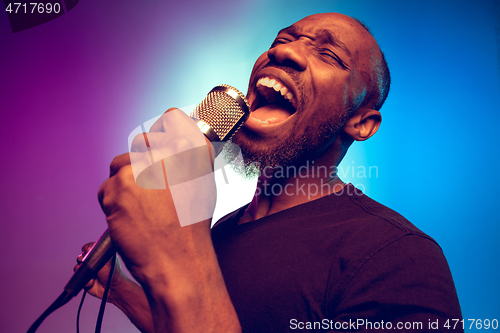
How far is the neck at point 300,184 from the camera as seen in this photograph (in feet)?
3.23

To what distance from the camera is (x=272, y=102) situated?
1.06 meters

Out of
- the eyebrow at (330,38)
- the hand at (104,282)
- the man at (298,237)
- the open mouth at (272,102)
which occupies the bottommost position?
the hand at (104,282)

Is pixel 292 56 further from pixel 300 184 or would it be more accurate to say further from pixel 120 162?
pixel 120 162

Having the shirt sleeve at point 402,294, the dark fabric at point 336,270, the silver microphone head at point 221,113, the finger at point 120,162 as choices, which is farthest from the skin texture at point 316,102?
the finger at point 120,162

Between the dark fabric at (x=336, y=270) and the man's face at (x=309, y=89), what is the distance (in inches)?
8.1

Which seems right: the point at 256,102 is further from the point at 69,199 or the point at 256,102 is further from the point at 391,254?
the point at 69,199

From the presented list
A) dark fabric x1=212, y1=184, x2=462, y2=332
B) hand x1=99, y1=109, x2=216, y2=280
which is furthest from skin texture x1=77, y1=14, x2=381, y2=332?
dark fabric x1=212, y1=184, x2=462, y2=332

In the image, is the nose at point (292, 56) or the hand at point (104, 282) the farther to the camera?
the hand at point (104, 282)

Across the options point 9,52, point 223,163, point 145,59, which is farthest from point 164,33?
point 223,163

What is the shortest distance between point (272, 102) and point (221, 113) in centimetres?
50

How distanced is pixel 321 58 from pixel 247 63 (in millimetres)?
1306

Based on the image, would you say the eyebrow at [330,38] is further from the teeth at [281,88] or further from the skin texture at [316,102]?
the teeth at [281,88]

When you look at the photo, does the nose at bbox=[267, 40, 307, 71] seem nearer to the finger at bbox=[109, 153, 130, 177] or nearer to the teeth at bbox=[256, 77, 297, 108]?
the teeth at bbox=[256, 77, 297, 108]

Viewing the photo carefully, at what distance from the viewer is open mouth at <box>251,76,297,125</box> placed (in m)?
0.93
